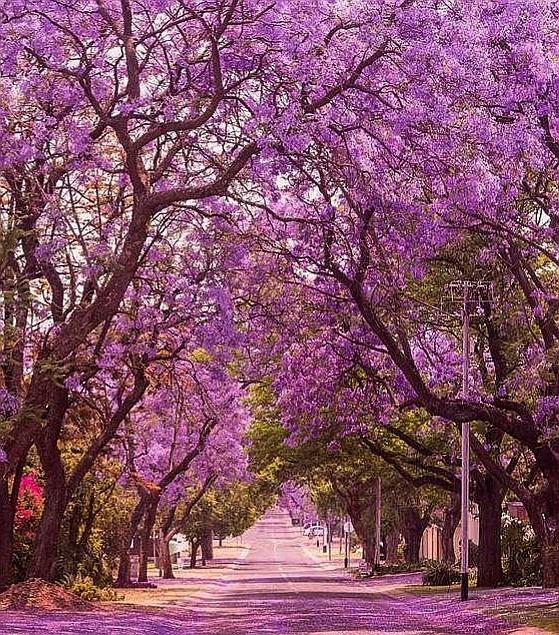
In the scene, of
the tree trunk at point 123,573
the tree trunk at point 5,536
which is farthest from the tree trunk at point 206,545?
the tree trunk at point 5,536

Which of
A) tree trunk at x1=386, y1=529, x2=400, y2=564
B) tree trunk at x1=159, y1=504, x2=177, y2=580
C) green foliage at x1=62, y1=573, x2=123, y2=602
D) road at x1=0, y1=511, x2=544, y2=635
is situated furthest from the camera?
tree trunk at x1=386, y1=529, x2=400, y2=564

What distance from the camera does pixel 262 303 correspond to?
27625 millimetres

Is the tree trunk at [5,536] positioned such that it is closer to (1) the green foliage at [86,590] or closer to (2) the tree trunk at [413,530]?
(1) the green foliage at [86,590]

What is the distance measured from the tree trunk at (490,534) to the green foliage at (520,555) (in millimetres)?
692

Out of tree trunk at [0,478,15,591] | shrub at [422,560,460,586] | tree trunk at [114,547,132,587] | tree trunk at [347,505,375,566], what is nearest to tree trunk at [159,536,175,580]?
tree trunk at [114,547,132,587]

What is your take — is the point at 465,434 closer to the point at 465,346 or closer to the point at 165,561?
the point at 465,346

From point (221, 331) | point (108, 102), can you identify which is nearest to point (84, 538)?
point (221, 331)

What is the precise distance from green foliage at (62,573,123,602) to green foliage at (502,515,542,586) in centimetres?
1239

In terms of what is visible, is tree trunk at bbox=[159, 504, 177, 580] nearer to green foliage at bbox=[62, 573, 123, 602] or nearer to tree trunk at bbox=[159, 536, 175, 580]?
tree trunk at bbox=[159, 536, 175, 580]

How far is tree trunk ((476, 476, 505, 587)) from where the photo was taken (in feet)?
122

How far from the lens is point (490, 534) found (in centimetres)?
3731

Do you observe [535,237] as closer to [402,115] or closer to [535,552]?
[402,115]

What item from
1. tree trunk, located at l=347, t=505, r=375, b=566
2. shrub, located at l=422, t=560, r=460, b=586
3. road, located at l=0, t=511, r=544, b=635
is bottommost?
road, located at l=0, t=511, r=544, b=635

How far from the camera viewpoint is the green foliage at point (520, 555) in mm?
37188
